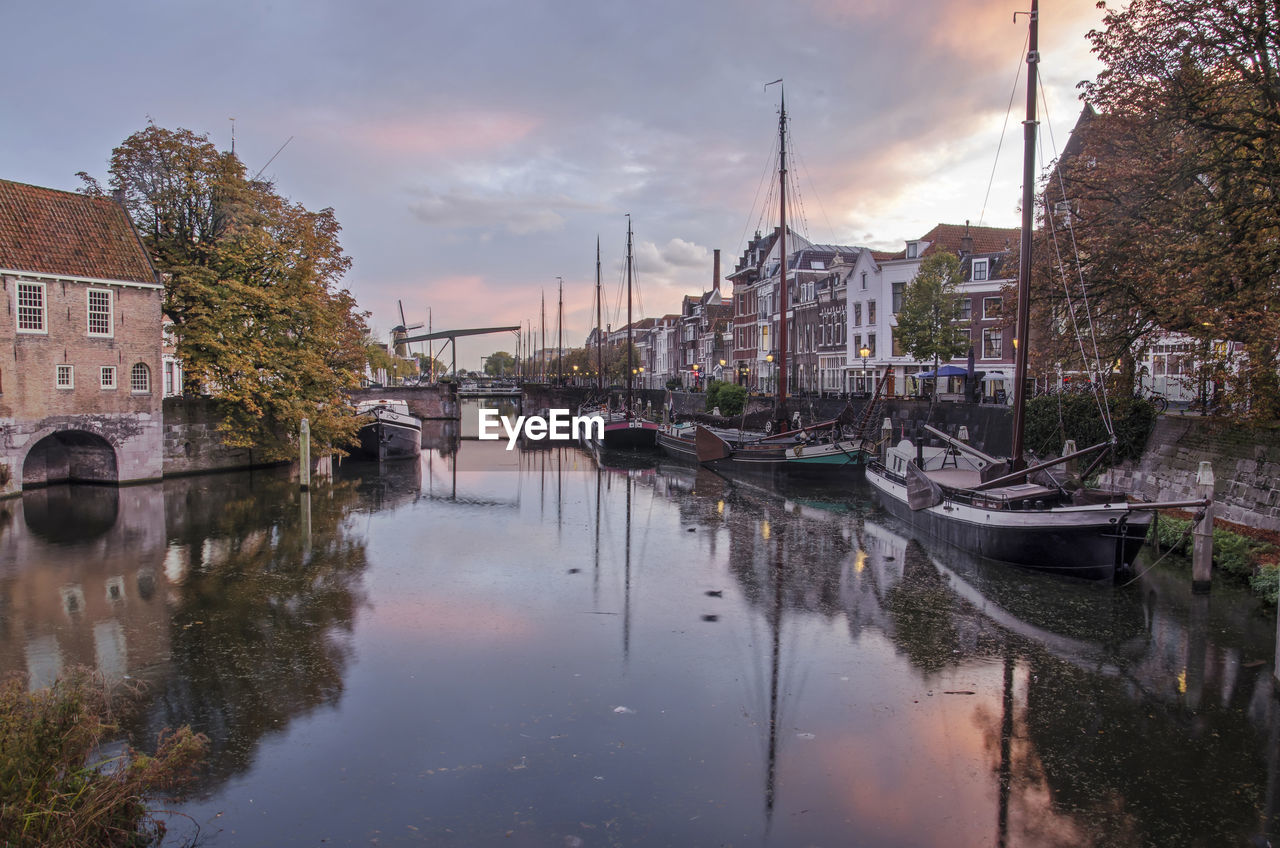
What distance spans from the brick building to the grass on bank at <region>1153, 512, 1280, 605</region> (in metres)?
31.3

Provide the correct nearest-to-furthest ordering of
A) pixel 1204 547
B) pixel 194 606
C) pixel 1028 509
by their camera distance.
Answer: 1. pixel 194 606
2. pixel 1204 547
3. pixel 1028 509

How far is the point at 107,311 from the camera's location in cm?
2789

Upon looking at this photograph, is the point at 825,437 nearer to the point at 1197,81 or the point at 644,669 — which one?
the point at 1197,81

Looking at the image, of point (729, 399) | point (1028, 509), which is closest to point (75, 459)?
point (1028, 509)

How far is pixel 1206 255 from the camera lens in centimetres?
1681

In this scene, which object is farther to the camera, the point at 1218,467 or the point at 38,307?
the point at 38,307

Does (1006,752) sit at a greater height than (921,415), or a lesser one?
lesser

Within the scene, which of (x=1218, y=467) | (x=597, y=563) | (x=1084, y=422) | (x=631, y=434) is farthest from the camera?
(x=631, y=434)

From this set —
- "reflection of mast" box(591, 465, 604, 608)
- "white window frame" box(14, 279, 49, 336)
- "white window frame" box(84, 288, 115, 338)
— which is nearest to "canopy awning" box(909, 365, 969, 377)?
"reflection of mast" box(591, 465, 604, 608)

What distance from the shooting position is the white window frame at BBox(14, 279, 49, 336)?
84.0 feet

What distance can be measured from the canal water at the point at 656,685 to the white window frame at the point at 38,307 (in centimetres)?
785

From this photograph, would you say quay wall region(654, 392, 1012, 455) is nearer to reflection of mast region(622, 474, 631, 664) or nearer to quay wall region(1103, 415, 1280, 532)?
quay wall region(1103, 415, 1280, 532)

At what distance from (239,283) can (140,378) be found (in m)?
4.83

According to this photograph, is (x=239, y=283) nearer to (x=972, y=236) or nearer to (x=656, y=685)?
(x=656, y=685)
